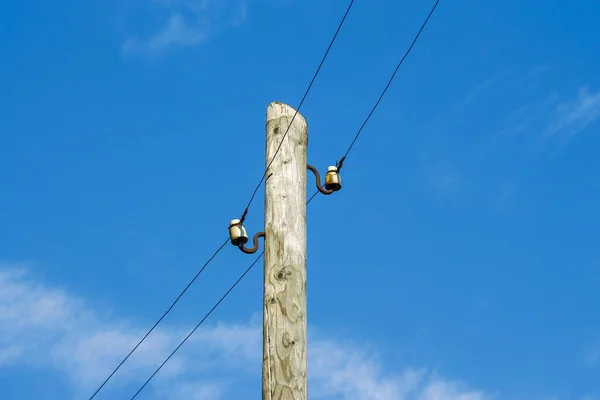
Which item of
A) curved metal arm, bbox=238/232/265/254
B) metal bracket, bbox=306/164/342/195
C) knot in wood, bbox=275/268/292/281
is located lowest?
knot in wood, bbox=275/268/292/281

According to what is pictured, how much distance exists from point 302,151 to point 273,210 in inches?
24.0

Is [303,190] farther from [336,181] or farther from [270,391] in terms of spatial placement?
[270,391]

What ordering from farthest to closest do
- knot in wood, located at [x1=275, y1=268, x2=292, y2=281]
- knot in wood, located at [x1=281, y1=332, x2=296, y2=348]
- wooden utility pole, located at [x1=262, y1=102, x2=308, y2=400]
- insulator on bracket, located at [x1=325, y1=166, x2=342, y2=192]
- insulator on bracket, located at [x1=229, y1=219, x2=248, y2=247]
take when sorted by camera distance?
1. insulator on bracket, located at [x1=325, y1=166, x2=342, y2=192]
2. insulator on bracket, located at [x1=229, y1=219, x2=248, y2=247]
3. knot in wood, located at [x1=275, y1=268, x2=292, y2=281]
4. knot in wood, located at [x1=281, y1=332, x2=296, y2=348]
5. wooden utility pole, located at [x1=262, y1=102, x2=308, y2=400]

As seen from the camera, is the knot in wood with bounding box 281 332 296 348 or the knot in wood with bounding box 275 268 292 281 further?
the knot in wood with bounding box 275 268 292 281

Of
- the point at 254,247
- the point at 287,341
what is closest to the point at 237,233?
the point at 254,247

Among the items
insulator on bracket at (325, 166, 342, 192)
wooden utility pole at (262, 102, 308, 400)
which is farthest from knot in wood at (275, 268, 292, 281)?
insulator on bracket at (325, 166, 342, 192)

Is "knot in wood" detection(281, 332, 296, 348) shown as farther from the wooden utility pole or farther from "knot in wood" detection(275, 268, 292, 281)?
"knot in wood" detection(275, 268, 292, 281)

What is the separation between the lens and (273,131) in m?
6.46

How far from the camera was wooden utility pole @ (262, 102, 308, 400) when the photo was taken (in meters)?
5.21

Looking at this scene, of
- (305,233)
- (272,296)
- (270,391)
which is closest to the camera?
(270,391)

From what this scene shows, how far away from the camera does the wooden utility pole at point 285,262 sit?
5.21 m

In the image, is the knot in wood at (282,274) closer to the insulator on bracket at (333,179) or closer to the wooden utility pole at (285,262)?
the wooden utility pole at (285,262)

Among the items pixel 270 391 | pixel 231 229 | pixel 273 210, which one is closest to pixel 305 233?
pixel 273 210

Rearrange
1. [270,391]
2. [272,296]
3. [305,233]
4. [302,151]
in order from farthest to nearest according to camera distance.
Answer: [302,151]
[305,233]
[272,296]
[270,391]
